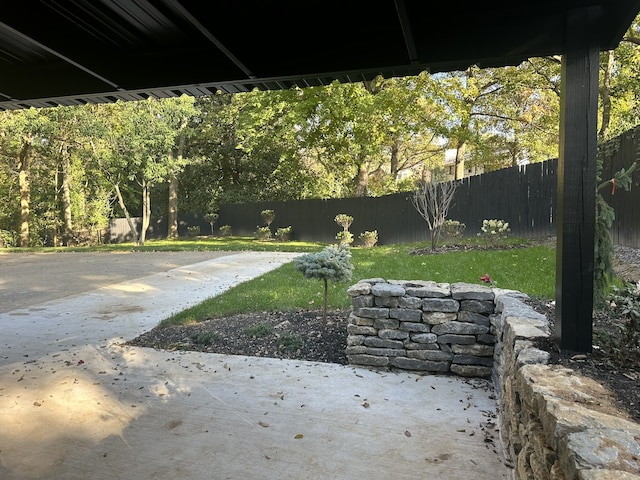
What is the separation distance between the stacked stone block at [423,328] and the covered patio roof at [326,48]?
1.35 metres

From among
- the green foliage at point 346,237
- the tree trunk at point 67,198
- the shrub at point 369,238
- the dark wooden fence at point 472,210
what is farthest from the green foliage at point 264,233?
the tree trunk at point 67,198

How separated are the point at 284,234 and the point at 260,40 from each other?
16.2m

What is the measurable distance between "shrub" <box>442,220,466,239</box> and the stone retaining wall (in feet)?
25.2

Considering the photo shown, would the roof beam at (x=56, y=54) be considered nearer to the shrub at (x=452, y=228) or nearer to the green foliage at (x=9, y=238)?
the shrub at (x=452, y=228)

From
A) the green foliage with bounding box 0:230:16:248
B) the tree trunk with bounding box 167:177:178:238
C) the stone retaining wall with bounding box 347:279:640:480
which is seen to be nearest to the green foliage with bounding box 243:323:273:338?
the stone retaining wall with bounding box 347:279:640:480

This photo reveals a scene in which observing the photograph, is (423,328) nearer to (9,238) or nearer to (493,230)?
(493,230)

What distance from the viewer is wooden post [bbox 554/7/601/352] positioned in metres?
2.32

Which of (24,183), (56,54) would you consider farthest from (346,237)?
(24,183)

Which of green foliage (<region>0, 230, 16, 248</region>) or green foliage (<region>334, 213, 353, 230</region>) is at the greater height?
green foliage (<region>334, 213, 353, 230</region>)

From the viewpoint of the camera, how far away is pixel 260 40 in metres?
3.16

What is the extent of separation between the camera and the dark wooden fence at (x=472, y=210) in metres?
6.35

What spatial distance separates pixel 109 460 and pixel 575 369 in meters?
2.52

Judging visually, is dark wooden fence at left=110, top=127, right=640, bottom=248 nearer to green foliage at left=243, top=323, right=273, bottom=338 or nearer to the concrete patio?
the concrete patio

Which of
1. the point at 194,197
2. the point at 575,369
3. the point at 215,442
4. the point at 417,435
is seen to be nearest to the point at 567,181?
the point at 575,369
